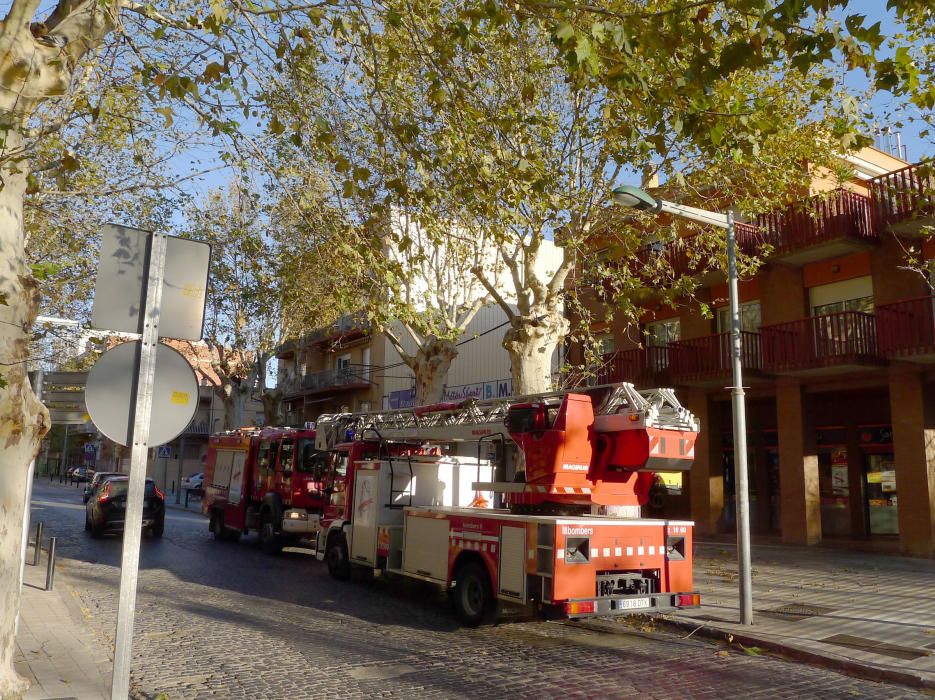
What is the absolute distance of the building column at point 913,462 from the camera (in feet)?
53.2

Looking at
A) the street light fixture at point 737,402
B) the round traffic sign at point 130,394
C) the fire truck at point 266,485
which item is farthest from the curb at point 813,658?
the fire truck at point 266,485

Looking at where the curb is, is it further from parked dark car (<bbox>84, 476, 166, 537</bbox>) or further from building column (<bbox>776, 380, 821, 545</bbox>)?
parked dark car (<bbox>84, 476, 166, 537</bbox>)

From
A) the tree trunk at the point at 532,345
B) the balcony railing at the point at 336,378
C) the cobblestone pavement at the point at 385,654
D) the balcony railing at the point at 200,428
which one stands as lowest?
the cobblestone pavement at the point at 385,654

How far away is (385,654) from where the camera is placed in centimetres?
805

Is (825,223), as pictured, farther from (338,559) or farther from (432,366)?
(338,559)

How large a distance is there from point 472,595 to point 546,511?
1.45 meters

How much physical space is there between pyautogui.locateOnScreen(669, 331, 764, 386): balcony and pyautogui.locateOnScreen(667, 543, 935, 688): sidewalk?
5.17 m

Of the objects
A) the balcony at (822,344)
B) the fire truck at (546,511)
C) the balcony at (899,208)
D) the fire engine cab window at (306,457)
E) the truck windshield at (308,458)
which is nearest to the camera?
the fire truck at (546,511)

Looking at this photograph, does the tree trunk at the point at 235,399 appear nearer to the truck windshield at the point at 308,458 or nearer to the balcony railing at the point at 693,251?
the truck windshield at the point at 308,458

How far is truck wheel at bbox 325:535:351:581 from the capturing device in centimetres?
1330

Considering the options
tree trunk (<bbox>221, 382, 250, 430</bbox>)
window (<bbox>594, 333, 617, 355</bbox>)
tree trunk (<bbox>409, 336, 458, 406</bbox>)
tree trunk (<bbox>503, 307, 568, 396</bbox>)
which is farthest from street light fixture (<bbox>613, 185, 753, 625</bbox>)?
tree trunk (<bbox>221, 382, 250, 430</bbox>)

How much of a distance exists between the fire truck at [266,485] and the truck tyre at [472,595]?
6.45 m

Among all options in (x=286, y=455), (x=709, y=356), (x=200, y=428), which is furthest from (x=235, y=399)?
(x=200, y=428)

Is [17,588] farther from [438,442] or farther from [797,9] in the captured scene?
[438,442]
